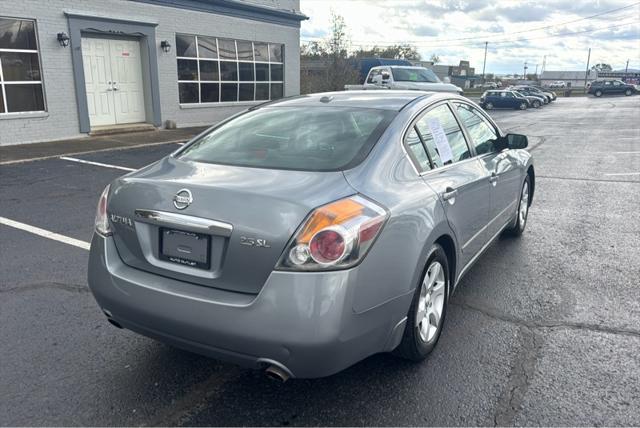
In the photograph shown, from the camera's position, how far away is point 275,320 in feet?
7.77

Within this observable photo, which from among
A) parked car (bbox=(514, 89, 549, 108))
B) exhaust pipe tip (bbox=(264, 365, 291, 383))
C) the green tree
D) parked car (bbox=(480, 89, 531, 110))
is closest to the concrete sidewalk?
exhaust pipe tip (bbox=(264, 365, 291, 383))

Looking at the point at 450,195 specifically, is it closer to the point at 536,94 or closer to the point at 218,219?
the point at 218,219

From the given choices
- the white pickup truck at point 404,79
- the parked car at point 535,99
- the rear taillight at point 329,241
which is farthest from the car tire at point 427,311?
the parked car at point 535,99

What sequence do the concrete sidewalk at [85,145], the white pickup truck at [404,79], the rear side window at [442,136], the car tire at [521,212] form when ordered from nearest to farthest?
the rear side window at [442,136], the car tire at [521,212], the concrete sidewalk at [85,145], the white pickup truck at [404,79]

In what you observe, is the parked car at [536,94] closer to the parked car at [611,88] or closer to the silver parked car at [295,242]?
the parked car at [611,88]

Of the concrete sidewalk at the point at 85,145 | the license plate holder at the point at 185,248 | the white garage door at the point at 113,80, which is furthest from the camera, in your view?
the white garage door at the point at 113,80

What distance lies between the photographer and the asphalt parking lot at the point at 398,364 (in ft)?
8.91

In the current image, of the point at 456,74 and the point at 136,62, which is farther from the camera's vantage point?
the point at 456,74

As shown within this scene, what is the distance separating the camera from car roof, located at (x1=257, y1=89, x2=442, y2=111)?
361 cm

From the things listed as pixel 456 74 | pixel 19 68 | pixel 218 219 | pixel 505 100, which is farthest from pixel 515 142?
pixel 456 74

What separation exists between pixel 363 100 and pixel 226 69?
14861 millimetres

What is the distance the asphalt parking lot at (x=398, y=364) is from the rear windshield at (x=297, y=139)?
1.23 m

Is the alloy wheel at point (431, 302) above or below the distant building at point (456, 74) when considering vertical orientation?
below

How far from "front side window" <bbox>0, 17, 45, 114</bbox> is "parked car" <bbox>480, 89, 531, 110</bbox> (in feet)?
103
